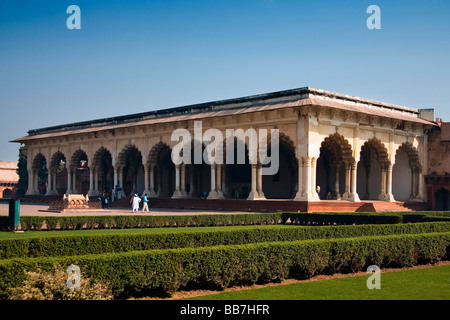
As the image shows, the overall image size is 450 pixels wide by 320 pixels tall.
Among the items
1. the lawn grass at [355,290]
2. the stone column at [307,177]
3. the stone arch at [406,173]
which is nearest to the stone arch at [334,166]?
the stone column at [307,177]

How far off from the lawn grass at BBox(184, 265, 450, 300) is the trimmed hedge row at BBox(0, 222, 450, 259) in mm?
3048

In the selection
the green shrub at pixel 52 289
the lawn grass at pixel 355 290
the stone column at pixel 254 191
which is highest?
the stone column at pixel 254 191

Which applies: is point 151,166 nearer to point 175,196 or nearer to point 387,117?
point 175,196

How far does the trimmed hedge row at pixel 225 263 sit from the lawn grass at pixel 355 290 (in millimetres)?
375

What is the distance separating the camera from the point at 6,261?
6809 millimetres

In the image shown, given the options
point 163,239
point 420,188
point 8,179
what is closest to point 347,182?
point 420,188

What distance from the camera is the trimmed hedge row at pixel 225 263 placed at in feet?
23.4

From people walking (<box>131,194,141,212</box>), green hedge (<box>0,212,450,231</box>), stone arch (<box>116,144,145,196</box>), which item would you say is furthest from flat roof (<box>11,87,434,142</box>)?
green hedge (<box>0,212,450,231</box>)

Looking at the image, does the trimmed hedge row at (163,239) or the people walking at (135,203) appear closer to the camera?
the trimmed hedge row at (163,239)

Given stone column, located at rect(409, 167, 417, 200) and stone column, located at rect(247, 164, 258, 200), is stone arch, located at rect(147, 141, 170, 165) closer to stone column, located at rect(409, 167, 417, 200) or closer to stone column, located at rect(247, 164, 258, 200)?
stone column, located at rect(247, 164, 258, 200)

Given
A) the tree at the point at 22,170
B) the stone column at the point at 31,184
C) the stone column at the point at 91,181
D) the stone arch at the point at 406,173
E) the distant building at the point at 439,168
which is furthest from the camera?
the tree at the point at 22,170

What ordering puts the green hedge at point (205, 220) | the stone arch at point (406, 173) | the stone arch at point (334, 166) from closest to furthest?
the green hedge at point (205, 220), the stone arch at point (334, 166), the stone arch at point (406, 173)

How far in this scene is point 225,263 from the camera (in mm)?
8375

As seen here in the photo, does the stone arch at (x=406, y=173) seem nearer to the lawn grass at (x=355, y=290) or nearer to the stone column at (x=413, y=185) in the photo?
the stone column at (x=413, y=185)
